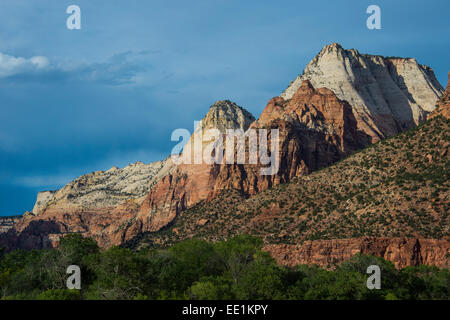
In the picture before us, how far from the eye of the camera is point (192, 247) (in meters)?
91.8

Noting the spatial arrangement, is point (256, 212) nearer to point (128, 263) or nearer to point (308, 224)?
point (308, 224)

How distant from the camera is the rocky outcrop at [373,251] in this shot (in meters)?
98.0

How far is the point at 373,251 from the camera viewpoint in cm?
10150

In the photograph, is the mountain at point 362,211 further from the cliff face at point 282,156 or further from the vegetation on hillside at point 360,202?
the cliff face at point 282,156

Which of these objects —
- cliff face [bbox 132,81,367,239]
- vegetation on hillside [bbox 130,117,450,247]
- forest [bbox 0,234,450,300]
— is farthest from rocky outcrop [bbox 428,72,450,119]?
forest [bbox 0,234,450,300]

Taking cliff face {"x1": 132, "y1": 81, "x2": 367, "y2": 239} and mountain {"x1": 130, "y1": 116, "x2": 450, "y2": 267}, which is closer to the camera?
mountain {"x1": 130, "y1": 116, "x2": 450, "y2": 267}

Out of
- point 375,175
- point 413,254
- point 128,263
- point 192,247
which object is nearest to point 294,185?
point 375,175

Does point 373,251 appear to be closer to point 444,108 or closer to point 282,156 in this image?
point 444,108

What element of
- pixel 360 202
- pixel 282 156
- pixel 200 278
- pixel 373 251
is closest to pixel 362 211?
pixel 360 202

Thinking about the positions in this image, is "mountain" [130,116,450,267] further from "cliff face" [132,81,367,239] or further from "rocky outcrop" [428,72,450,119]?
"cliff face" [132,81,367,239]

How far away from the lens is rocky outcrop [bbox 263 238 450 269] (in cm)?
9800

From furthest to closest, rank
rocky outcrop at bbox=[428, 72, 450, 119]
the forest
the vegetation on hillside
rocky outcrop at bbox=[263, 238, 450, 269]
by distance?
rocky outcrop at bbox=[428, 72, 450, 119] < the vegetation on hillside < rocky outcrop at bbox=[263, 238, 450, 269] < the forest

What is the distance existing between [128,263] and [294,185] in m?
70.0

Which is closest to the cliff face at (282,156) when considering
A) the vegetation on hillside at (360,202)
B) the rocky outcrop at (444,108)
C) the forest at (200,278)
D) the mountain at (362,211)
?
the vegetation on hillside at (360,202)
